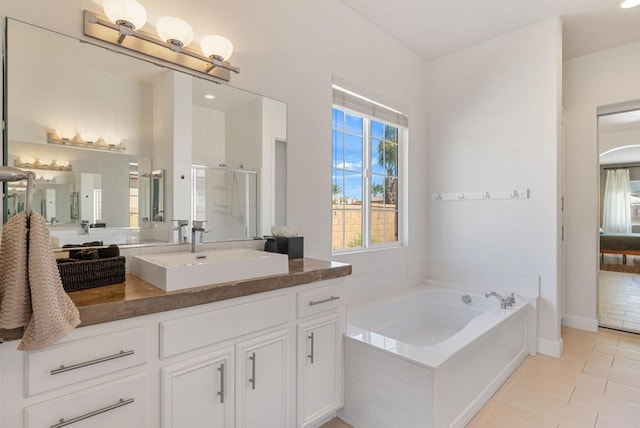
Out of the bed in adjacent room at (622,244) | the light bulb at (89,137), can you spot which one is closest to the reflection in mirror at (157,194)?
the light bulb at (89,137)

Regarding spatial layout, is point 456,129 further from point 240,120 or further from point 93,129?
point 93,129

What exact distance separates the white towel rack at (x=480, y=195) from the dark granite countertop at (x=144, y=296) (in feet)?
7.63

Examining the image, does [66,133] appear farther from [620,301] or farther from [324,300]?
[620,301]

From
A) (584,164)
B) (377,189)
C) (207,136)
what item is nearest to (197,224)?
(207,136)

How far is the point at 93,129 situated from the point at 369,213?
221 centimetres

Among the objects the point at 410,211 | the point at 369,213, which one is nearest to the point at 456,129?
the point at 410,211

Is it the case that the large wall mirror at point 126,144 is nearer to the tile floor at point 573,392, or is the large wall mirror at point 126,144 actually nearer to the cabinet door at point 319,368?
the cabinet door at point 319,368

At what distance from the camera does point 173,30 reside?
5.40ft

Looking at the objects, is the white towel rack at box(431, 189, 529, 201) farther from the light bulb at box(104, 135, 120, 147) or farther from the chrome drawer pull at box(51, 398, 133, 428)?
the chrome drawer pull at box(51, 398, 133, 428)

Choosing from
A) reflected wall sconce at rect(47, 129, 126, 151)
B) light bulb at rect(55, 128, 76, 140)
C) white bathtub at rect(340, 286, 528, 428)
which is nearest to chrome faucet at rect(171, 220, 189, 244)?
reflected wall sconce at rect(47, 129, 126, 151)

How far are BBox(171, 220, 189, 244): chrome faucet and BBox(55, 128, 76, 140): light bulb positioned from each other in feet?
1.94

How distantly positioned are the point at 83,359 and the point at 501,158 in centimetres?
335

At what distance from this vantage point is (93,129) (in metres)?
1.54

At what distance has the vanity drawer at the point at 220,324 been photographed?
123cm
